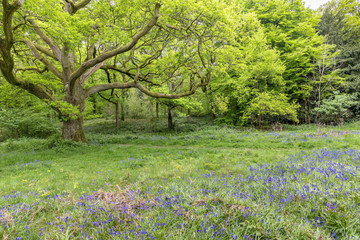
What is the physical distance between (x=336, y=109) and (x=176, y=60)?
18803 mm

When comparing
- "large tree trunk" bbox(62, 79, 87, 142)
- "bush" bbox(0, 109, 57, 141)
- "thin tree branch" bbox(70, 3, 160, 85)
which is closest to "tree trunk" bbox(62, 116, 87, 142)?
"large tree trunk" bbox(62, 79, 87, 142)

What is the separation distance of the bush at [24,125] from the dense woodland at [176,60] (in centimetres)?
12

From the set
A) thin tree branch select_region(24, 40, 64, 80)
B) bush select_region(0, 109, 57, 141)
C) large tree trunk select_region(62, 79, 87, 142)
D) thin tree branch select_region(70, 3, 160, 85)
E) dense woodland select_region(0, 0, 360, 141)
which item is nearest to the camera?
thin tree branch select_region(70, 3, 160, 85)

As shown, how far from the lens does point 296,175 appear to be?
14.9 feet

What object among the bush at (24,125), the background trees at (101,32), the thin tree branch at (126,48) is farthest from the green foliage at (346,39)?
the bush at (24,125)

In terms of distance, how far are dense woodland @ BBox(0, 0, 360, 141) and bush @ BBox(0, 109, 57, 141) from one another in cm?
12

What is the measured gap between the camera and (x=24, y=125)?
61.8ft

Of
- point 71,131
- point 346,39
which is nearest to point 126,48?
point 71,131

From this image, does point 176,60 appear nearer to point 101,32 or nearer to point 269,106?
point 101,32

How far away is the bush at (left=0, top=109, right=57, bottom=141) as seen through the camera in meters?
17.2

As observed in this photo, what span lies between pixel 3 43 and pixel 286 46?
90.7ft

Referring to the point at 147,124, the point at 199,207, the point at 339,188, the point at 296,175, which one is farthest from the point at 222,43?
the point at 147,124

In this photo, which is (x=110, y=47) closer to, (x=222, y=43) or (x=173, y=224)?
(x=222, y=43)

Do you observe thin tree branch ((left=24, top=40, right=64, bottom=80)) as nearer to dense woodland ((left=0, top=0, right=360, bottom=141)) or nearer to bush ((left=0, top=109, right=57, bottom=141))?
dense woodland ((left=0, top=0, right=360, bottom=141))
